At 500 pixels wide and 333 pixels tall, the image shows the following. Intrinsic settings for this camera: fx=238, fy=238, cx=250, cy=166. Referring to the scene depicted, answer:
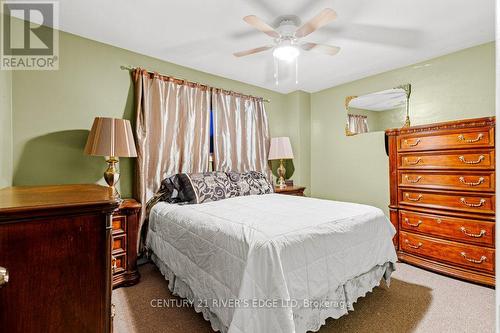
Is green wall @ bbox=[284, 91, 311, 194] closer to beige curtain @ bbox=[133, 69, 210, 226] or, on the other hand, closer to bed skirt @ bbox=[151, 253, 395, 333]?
beige curtain @ bbox=[133, 69, 210, 226]

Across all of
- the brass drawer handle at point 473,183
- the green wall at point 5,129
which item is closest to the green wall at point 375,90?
the brass drawer handle at point 473,183

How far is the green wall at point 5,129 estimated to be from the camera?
1715mm

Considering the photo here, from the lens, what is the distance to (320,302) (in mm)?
1508

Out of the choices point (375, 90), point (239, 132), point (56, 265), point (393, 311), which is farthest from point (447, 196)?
point (56, 265)

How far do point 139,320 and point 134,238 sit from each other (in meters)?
0.79

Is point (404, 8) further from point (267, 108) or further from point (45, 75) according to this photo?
point (45, 75)

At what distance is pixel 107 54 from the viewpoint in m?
2.65

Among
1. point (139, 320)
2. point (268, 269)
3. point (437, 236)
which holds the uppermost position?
point (268, 269)

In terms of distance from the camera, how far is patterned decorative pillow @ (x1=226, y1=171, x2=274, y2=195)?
304cm

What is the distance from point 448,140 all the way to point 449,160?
0.21 meters

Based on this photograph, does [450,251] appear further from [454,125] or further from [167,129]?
[167,129]

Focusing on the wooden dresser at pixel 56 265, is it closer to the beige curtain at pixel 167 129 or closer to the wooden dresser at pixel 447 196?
the beige curtain at pixel 167 129

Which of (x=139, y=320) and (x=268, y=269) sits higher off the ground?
(x=268, y=269)

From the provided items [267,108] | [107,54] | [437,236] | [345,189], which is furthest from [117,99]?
[437,236]
